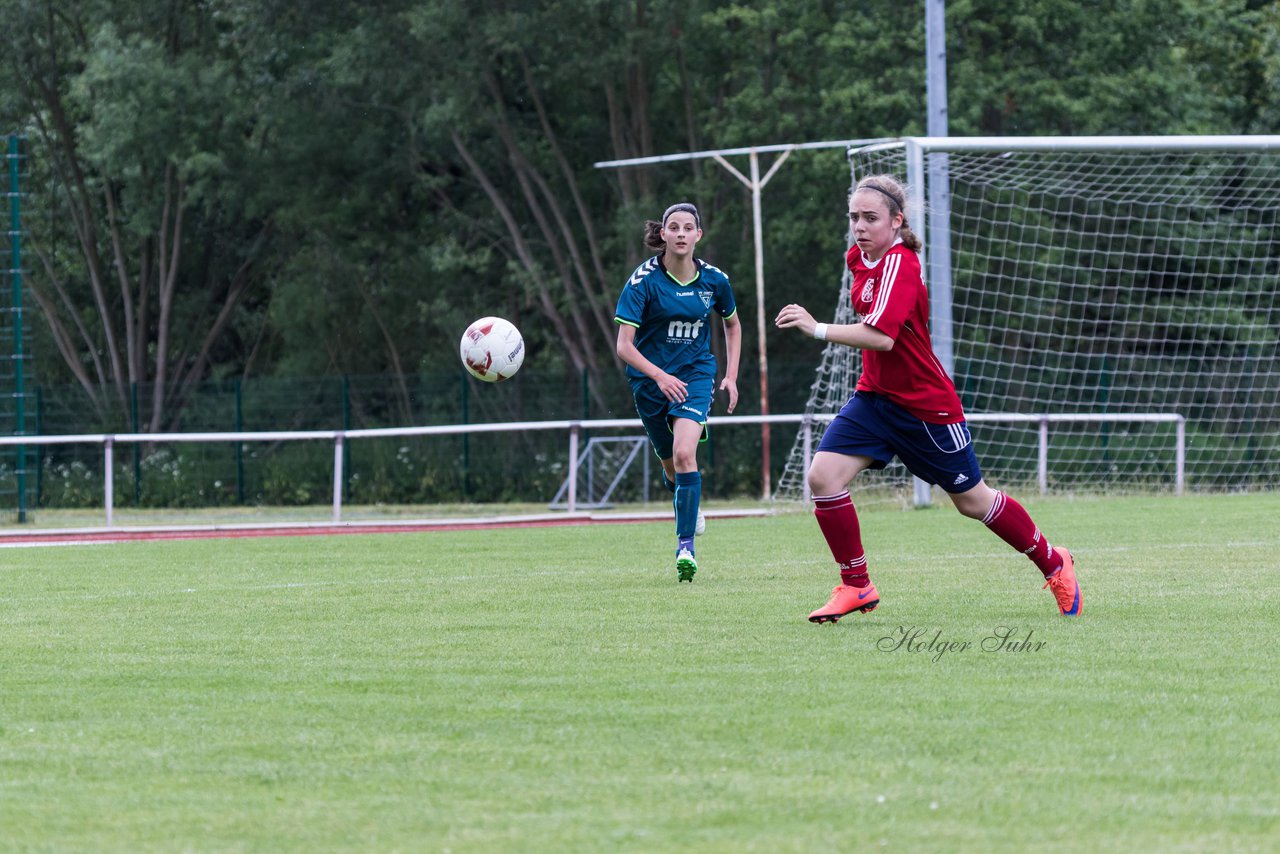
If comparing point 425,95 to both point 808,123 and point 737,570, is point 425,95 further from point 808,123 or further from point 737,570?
point 737,570

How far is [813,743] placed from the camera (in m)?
4.46

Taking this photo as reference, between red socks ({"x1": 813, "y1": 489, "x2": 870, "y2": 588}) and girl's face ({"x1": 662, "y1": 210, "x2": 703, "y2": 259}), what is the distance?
2.34 m

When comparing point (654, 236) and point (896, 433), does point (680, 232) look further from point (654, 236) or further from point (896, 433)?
point (896, 433)

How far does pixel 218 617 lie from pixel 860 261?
3.14 metres

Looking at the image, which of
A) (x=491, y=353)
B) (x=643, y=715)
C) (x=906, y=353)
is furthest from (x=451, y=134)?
(x=643, y=715)

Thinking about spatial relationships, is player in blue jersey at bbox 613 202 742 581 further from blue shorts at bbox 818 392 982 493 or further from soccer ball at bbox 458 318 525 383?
blue shorts at bbox 818 392 982 493

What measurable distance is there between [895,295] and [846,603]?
1226mm

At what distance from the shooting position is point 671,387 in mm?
9031

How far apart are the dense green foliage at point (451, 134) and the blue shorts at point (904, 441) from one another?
18.1 m

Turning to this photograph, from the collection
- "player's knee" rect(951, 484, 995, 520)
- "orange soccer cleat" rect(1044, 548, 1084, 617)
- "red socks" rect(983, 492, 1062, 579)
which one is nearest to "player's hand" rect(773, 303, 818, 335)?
"player's knee" rect(951, 484, 995, 520)

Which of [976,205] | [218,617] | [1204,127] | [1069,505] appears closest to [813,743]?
[218,617]

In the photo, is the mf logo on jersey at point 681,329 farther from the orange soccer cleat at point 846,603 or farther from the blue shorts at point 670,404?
the orange soccer cleat at point 846,603

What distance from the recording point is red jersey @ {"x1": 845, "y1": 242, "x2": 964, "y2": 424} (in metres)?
6.97

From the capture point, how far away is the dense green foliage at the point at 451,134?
87.8 feet
